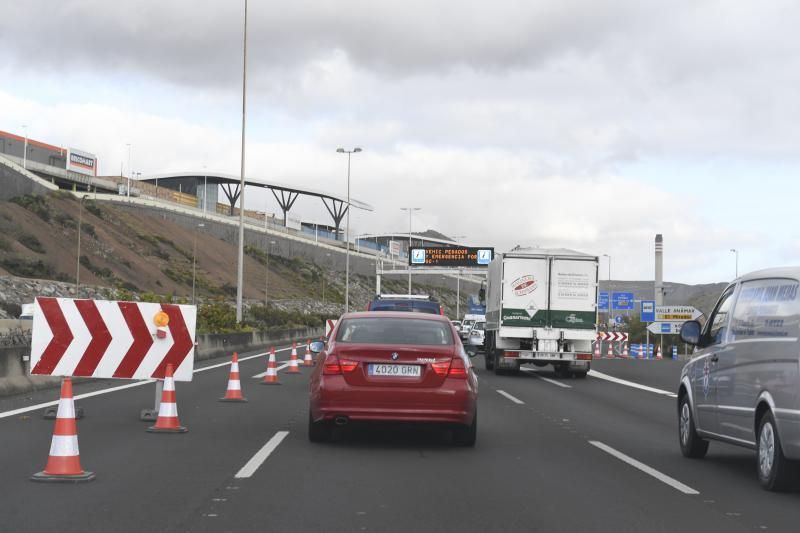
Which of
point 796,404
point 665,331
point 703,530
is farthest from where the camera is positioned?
point 665,331

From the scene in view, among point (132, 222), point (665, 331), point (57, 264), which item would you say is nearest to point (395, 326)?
point (665, 331)

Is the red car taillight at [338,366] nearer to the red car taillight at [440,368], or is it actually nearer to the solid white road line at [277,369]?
the red car taillight at [440,368]

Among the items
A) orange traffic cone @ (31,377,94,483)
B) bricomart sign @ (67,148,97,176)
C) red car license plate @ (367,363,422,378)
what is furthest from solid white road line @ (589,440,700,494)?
bricomart sign @ (67,148,97,176)

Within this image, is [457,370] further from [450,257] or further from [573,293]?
[450,257]

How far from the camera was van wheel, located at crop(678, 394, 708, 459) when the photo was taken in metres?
10.6

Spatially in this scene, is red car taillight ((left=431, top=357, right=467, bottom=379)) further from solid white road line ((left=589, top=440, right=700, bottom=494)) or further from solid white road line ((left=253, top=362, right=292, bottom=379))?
solid white road line ((left=253, top=362, right=292, bottom=379))

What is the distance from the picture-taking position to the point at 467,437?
11.1 metres

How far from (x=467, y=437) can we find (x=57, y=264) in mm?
59892

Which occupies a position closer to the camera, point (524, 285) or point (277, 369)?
point (524, 285)

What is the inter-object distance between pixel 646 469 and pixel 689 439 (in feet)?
3.71

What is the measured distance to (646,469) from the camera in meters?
9.75

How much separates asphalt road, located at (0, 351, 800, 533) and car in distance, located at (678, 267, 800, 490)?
363mm

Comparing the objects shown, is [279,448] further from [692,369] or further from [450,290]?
[450,290]

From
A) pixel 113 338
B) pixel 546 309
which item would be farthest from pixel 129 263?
pixel 113 338
